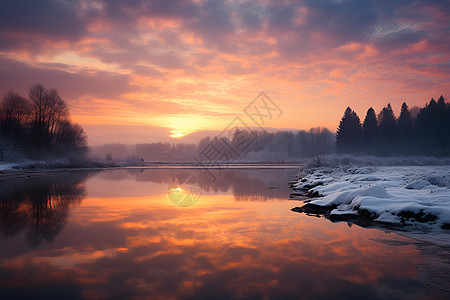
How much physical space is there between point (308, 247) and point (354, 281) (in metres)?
1.93

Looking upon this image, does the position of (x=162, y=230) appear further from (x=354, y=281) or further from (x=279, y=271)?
(x=354, y=281)

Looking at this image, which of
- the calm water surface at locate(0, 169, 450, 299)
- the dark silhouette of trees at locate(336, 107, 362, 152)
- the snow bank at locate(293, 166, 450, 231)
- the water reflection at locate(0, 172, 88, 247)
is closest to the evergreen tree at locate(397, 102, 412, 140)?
the dark silhouette of trees at locate(336, 107, 362, 152)

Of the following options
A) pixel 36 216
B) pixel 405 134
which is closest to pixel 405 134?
pixel 405 134

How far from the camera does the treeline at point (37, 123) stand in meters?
56.4

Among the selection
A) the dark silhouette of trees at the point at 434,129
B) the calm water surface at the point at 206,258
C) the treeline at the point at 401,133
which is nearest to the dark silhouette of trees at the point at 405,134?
the treeline at the point at 401,133

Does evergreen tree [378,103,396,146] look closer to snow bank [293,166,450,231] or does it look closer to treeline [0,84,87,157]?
snow bank [293,166,450,231]

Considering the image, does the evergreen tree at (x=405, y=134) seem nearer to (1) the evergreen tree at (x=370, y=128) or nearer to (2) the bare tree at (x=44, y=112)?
(1) the evergreen tree at (x=370, y=128)

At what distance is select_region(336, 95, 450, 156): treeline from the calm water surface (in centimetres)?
6342

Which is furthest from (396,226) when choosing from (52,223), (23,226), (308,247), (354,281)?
(23,226)

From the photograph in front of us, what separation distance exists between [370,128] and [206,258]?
2829 inches

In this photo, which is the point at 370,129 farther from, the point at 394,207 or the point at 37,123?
the point at 37,123

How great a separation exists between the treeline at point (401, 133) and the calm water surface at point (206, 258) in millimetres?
63423

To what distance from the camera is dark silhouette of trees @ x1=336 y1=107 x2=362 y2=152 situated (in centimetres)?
6962

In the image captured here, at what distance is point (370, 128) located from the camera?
68.1 m
